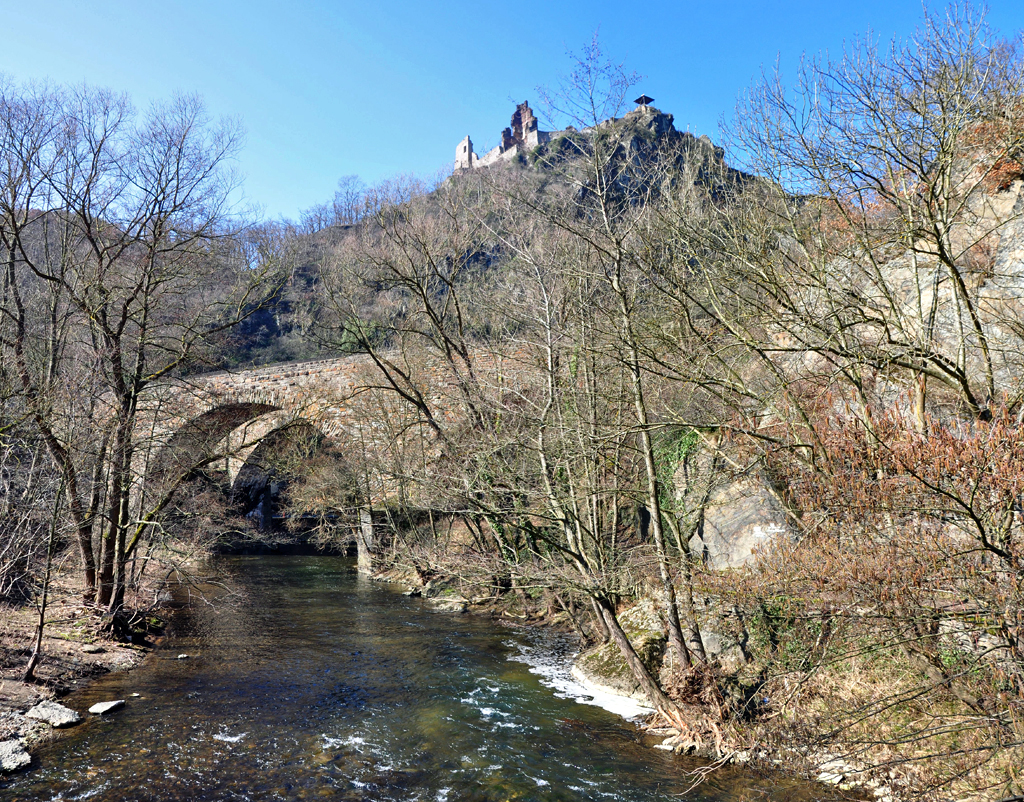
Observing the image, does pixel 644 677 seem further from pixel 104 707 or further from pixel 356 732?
pixel 104 707

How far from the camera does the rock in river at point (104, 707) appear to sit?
6812 millimetres

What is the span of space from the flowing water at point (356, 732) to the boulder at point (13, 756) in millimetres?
121

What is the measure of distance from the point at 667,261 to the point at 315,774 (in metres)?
6.48

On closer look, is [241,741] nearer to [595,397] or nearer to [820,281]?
[595,397]

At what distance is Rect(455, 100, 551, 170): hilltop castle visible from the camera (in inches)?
2149

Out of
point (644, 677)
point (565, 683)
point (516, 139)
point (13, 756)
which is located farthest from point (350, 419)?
point (516, 139)

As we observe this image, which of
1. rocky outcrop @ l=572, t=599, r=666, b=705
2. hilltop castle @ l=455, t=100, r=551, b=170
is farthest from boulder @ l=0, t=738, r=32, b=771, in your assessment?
hilltop castle @ l=455, t=100, r=551, b=170

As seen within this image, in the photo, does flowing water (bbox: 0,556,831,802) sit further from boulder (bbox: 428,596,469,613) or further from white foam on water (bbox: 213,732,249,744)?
boulder (bbox: 428,596,469,613)

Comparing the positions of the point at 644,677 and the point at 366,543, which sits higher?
the point at 366,543

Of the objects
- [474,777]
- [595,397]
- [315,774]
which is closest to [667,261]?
[595,397]

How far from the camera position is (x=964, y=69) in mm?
5309

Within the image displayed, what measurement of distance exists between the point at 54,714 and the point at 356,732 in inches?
113

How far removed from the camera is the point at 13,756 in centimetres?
561

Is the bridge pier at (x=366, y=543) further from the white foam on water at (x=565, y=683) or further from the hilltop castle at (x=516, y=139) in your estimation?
the hilltop castle at (x=516, y=139)
